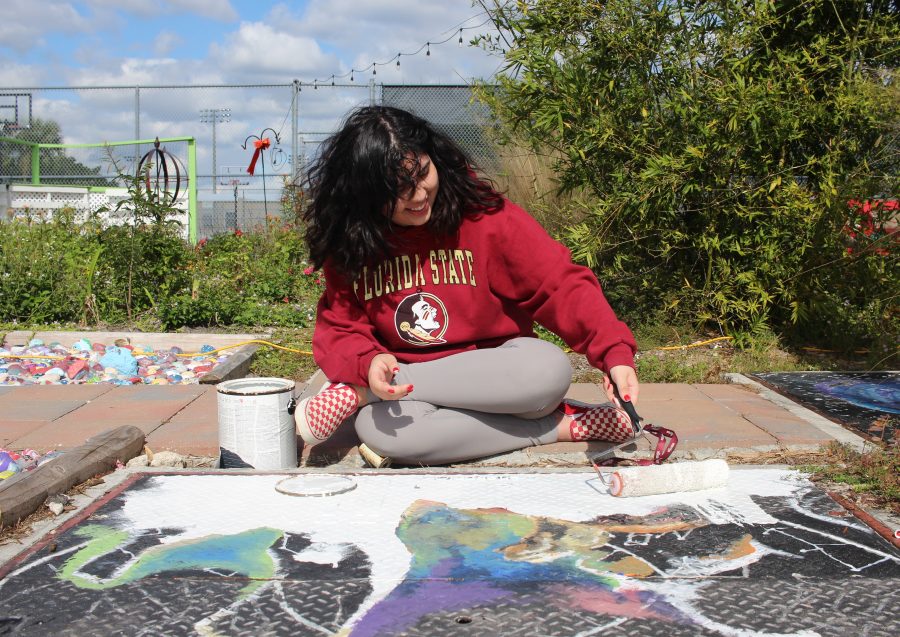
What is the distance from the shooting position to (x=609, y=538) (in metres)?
1.79

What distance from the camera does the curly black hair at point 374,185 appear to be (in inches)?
89.2

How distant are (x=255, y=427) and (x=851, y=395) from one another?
7.61 feet

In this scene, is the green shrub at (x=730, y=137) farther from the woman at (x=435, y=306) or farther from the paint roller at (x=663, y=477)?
the paint roller at (x=663, y=477)

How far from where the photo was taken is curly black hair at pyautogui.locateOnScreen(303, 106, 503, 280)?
2266 millimetres

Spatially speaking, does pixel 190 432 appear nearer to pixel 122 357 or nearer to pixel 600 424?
pixel 600 424

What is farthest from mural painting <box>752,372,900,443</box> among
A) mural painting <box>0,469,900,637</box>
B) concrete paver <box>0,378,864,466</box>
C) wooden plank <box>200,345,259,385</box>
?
wooden plank <box>200,345,259,385</box>

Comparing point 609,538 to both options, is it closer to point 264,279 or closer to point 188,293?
point 188,293

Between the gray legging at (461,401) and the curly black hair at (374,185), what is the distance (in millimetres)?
398

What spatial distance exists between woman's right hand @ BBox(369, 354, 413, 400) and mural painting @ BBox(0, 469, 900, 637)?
0.79 ft

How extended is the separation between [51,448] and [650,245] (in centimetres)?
316

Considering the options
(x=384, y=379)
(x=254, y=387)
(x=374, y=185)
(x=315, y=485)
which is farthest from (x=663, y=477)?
(x=254, y=387)

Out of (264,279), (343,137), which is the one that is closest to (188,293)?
(264,279)

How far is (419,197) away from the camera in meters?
2.29

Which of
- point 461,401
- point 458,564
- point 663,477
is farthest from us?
point 461,401
